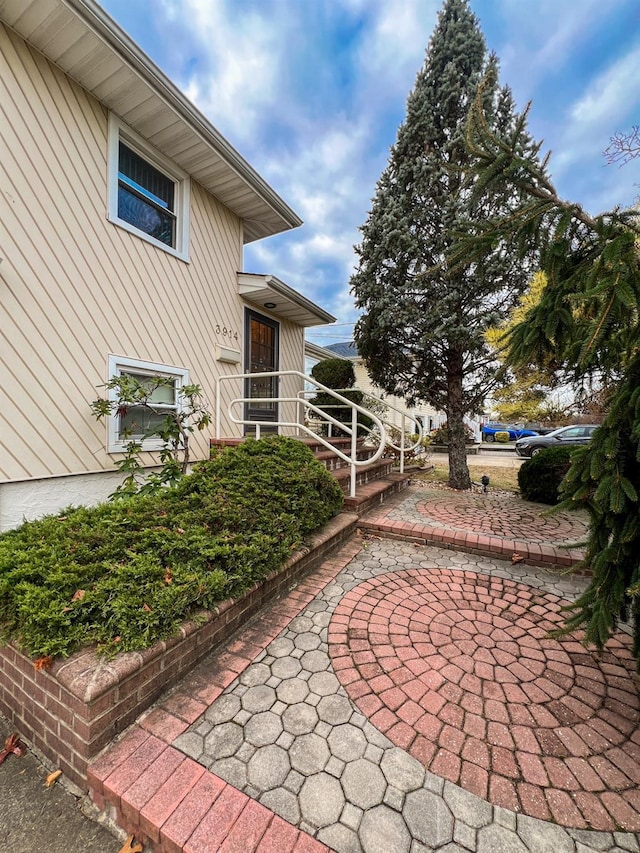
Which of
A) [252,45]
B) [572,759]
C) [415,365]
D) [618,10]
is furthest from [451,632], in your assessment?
[252,45]

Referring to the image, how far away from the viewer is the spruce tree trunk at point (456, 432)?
663 cm

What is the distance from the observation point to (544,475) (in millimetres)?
5555

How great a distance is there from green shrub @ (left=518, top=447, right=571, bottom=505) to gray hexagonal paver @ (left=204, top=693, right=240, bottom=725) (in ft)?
17.7

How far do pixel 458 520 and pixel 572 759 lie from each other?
3.07 m

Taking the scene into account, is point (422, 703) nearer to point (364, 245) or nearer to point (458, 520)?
point (458, 520)

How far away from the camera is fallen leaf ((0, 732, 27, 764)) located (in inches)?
63.6

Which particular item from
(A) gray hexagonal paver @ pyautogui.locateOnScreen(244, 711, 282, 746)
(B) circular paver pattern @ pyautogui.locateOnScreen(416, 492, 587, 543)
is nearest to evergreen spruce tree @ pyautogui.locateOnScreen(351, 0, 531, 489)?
(B) circular paver pattern @ pyautogui.locateOnScreen(416, 492, 587, 543)

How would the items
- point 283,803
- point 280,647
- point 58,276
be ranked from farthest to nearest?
point 58,276 → point 280,647 → point 283,803

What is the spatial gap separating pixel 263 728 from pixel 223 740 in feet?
0.60

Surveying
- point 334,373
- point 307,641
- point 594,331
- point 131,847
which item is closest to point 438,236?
point 334,373

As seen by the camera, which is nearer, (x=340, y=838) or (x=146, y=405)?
(x=340, y=838)

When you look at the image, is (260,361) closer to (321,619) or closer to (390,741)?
(321,619)

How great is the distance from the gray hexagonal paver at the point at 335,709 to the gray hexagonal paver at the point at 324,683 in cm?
4

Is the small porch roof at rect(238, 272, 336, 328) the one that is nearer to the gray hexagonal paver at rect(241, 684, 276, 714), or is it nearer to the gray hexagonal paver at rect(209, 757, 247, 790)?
the gray hexagonal paver at rect(241, 684, 276, 714)
